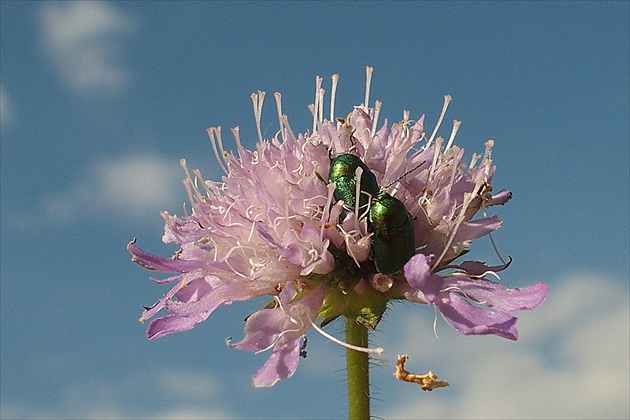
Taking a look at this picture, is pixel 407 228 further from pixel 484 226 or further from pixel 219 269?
pixel 219 269

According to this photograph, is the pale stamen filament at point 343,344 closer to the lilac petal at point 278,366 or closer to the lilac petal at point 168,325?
the lilac petal at point 278,366

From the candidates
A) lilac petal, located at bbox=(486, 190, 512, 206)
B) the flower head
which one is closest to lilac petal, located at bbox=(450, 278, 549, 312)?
the flower head

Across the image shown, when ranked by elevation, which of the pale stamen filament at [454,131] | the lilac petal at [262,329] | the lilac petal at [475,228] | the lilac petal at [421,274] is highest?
the pale stamen filament at [454,131]

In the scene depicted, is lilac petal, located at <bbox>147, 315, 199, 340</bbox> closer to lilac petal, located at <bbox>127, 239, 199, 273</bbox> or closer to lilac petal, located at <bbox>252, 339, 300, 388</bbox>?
lilac petal, located at <bbox>127, 239, 199, 273</bbox>

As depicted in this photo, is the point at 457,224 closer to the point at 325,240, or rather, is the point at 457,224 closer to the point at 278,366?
the point at 325,240

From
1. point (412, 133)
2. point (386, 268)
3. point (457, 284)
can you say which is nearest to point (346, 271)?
point (386, 268)

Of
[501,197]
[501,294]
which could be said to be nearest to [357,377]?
[501,294]

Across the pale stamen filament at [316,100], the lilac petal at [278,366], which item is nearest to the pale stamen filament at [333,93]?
the pale stamen filament at [316,100]
